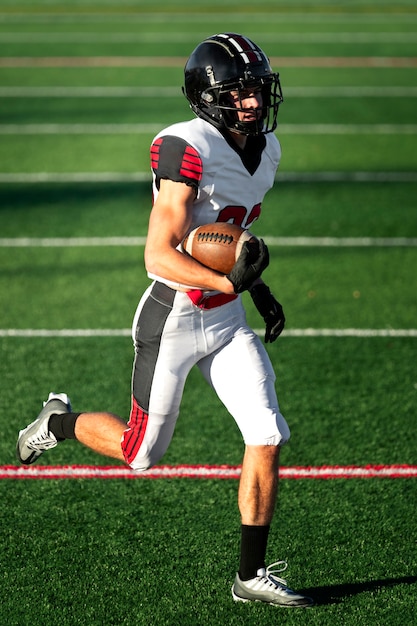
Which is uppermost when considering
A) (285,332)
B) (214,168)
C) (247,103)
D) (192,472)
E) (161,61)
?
(247,103)

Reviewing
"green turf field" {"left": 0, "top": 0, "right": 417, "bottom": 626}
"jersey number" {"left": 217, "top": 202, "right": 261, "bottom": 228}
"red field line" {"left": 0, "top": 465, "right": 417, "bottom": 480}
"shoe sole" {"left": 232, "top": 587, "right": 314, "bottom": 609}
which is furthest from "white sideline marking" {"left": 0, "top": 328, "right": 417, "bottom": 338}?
"shoe sole" {"left": 232, "top": 587, "right": 314, "bottom": 609}

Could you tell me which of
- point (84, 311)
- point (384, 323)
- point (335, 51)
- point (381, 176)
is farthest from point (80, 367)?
point (335, 51)

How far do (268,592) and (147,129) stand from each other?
389 inches

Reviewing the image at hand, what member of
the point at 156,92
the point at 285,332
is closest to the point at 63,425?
the point at 285,332

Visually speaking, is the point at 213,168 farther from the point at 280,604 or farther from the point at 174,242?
the point at 280,604

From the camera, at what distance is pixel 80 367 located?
6125 millimetres

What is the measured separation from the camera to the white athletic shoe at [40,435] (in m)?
4.50

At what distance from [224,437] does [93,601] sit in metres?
1.60

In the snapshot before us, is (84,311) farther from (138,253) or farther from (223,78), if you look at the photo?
(223,78)

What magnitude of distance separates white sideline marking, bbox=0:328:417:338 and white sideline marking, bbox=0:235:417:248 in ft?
6.13

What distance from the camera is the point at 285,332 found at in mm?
6730

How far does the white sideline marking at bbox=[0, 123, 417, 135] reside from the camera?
42.1 feet

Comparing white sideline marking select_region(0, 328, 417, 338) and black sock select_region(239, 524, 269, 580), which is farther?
white sideline marking select_region(0, 328, 417, 338)

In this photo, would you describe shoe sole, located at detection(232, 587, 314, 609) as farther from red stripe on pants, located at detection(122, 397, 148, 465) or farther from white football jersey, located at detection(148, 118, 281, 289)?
white football jersey, located at detection(148, 118, 281, 289)
